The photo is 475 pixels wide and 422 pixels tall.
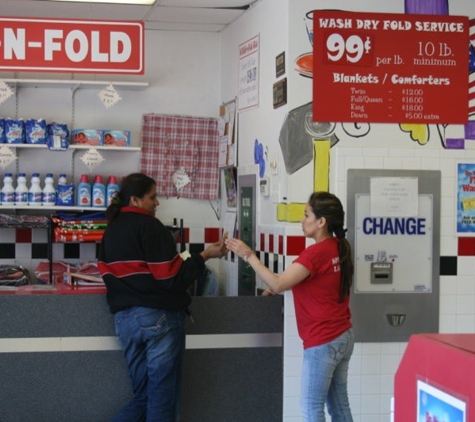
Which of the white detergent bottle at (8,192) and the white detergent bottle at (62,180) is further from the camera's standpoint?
the white detergent bottle at (62,180)

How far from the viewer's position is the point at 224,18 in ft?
22.9

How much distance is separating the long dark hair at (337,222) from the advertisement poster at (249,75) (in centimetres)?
166

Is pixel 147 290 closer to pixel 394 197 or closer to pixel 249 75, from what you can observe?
pixel 394 197

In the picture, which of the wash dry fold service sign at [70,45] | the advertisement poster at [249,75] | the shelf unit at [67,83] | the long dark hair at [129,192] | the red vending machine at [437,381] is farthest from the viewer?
the shelf unit at [67,83]

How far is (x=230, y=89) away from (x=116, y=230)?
2.32 metres

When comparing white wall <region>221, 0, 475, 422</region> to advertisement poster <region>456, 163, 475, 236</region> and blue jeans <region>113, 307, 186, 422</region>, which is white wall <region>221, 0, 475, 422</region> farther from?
blue jeans <region>113, 307, 186, 422</region>

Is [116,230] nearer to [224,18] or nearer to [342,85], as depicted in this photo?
[342,85]

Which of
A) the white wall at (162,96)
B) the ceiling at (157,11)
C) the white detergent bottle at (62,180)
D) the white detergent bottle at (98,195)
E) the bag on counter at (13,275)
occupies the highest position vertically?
the ceiling at (157,11)

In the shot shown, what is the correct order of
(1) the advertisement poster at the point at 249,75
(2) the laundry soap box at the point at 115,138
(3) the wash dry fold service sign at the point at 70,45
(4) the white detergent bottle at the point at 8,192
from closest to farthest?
(3) the wash dry fold service sign at the point at 70,45, (1) the advertisement poster at the point at 249,75, (4) the white detergent bottle at the point at 8,192, (2) the laundry soap box at the point at 115,138

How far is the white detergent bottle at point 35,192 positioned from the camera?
22.8 feet

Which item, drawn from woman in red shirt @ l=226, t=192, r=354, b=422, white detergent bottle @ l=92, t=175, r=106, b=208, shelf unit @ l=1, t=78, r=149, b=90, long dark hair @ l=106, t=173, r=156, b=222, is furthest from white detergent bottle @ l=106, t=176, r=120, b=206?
woman in red shirt @ l=226, t=192, r=354, b=422

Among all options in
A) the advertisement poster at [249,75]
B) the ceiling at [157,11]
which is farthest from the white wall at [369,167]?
the ceiling at [157,11]

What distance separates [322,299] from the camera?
15.9ft

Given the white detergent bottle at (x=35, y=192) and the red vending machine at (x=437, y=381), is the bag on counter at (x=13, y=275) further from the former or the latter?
the red vending machine at (x=437, y=381)
